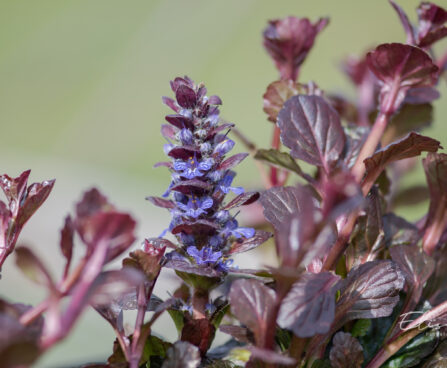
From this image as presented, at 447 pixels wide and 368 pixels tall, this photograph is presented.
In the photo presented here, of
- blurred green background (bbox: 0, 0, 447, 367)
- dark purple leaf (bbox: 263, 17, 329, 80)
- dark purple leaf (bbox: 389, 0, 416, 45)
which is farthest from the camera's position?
blurred green background (bbox: 0, 0, 447, 367)

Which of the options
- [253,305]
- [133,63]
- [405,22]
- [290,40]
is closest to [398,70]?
[405,22]

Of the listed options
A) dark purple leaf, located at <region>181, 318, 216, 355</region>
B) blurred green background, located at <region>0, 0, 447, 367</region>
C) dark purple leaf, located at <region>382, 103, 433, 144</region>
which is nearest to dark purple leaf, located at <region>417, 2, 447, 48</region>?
dark purple leaf, located at <region>382, 103, 433, 144</region>

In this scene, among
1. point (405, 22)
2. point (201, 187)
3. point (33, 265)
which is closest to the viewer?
point (33, 265)

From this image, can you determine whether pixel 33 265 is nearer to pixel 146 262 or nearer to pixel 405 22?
pixel 146 262

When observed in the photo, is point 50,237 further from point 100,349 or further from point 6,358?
point 6,358

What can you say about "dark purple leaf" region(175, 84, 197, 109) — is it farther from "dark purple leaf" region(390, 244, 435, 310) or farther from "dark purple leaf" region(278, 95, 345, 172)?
"dark purple leaf" region(390, 244, 435, 310)

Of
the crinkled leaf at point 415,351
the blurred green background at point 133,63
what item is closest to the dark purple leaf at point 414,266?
the crinkled leaf at point 415,351

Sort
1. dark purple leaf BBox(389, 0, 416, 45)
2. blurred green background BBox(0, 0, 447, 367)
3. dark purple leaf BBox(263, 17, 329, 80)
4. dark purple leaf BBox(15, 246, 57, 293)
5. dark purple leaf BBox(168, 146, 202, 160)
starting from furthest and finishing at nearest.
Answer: blurred green background BBox(0, 0, 447, 367), dark purple leaf BBox(263, 17, 329, 80), dark purple leaf BBox(389, 0, 416, 45), dark purple leaf BBox(168, 146, 202, 160), dark purple leaf BBox(15, 246, 57, 293)
